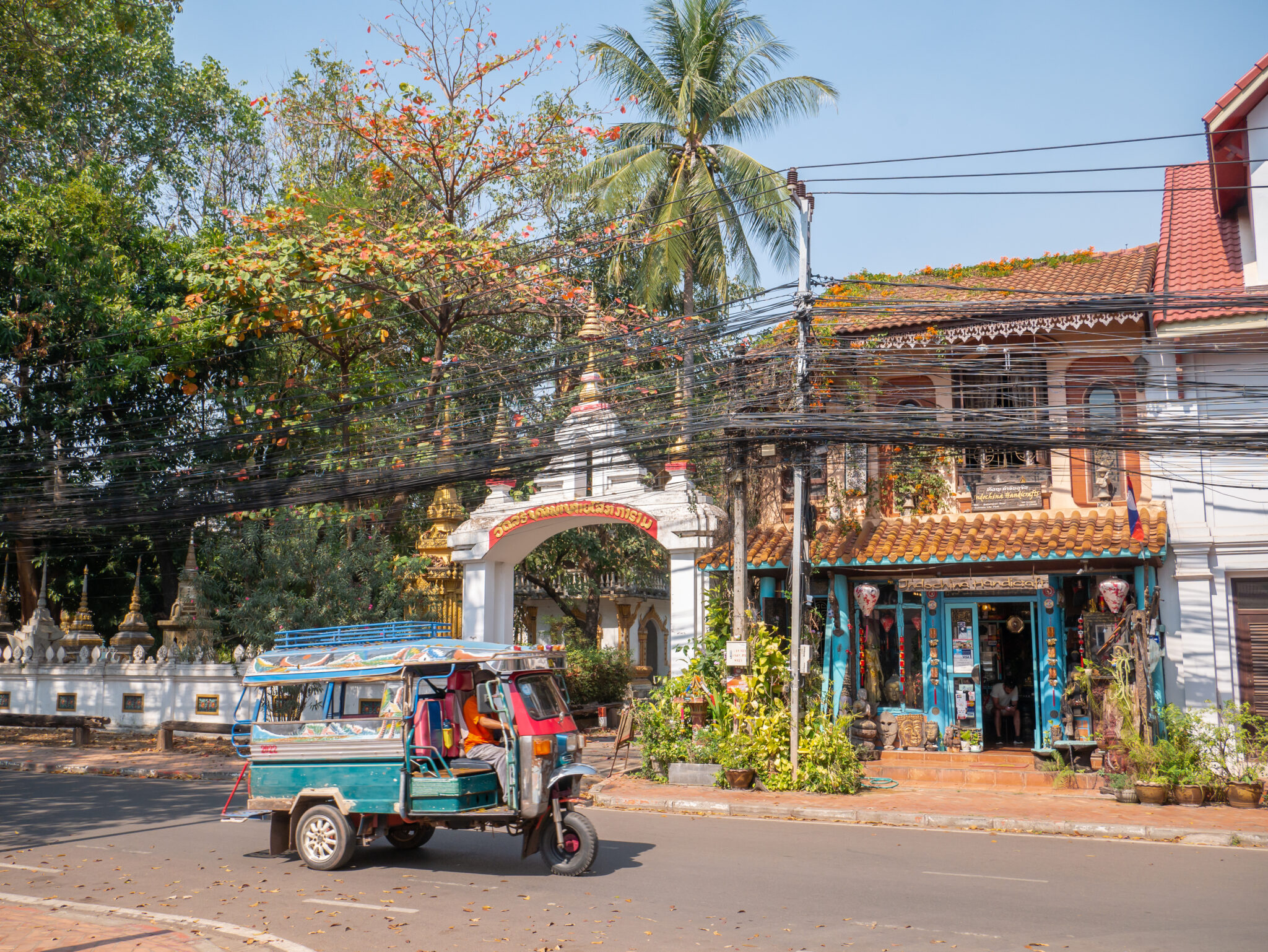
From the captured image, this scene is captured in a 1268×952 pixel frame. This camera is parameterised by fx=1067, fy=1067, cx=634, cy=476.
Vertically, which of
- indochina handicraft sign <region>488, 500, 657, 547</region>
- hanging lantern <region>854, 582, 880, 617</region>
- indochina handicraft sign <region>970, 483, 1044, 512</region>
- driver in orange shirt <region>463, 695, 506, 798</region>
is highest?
indochina handicraft sign <region>970, 483, 1044, 512</region>

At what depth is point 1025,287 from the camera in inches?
723

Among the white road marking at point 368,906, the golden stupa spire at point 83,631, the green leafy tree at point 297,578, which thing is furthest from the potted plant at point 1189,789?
the golden stupa spire at point 83,631

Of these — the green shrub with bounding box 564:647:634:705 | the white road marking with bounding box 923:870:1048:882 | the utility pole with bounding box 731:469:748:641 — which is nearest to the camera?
the white road marking with bounding box 923:870:1048:882

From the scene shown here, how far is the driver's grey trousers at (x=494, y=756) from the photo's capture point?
A: 359 inches

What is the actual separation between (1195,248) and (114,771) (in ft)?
63.5

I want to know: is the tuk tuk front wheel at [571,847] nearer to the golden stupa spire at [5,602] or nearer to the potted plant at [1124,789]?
the potted plant at [1124,789]

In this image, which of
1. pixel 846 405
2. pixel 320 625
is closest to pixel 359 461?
pixel 320 625

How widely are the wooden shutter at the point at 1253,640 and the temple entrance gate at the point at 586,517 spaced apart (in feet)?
24.7

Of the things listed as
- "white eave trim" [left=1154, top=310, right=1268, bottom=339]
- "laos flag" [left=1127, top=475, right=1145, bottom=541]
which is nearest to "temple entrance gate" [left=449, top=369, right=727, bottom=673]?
"laos flag" [left=1127, top=475, right=1145, bottom=541]

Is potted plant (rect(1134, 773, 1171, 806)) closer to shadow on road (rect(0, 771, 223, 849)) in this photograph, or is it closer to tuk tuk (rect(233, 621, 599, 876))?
tuk tuk (rect(233, 621, 599, 876))

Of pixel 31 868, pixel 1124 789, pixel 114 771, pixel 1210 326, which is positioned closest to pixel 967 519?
pixel 1210 326

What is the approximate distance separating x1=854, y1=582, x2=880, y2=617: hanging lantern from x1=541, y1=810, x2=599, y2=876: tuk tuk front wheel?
8.69 m

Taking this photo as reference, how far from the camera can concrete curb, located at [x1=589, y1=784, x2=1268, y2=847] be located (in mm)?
11133

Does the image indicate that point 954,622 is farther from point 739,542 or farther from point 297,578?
point 297,578
